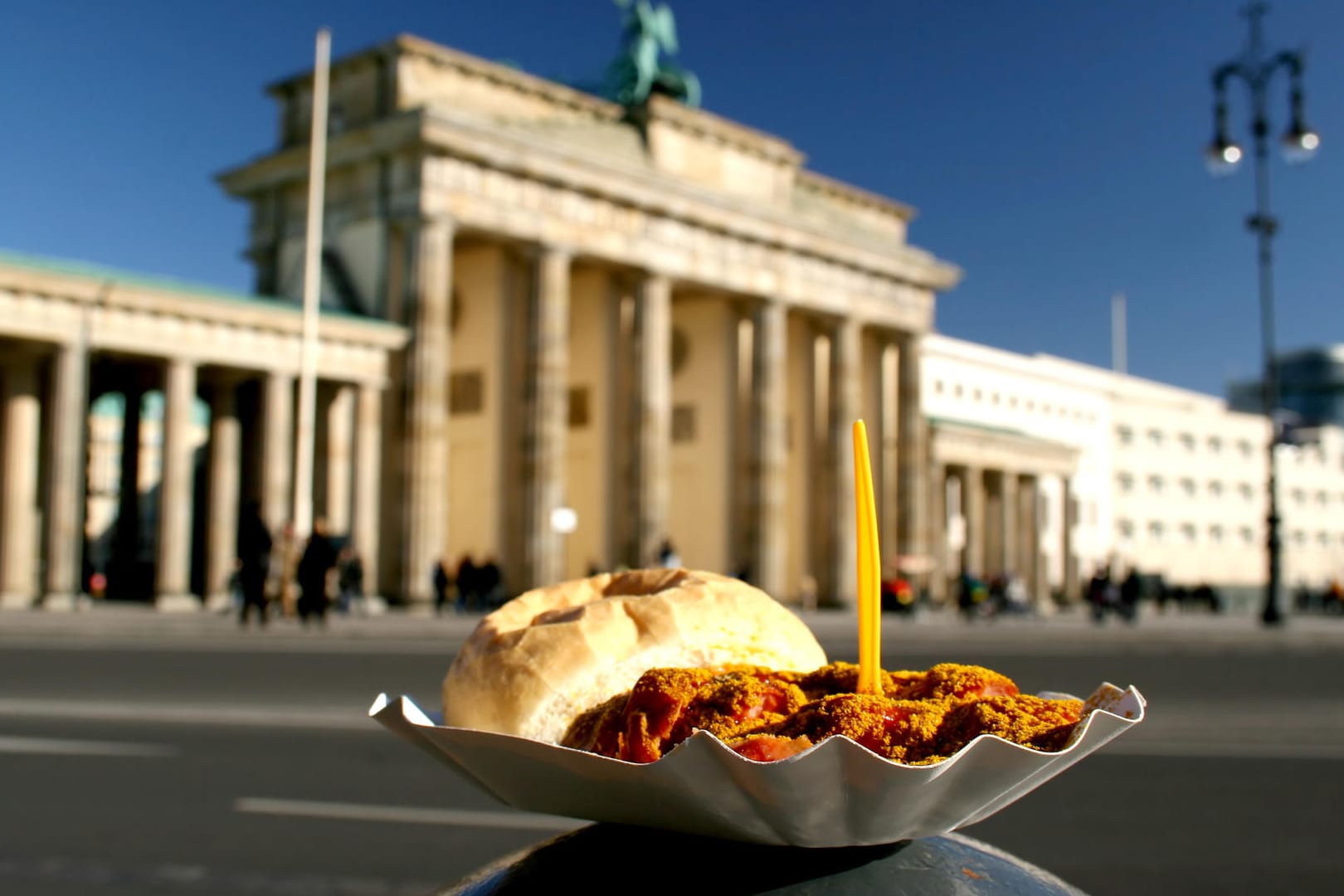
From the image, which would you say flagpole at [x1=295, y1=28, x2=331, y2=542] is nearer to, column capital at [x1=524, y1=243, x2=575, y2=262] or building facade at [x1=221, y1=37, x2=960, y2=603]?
building facade at [x1=221, y1=37, x2=960, y2=603]

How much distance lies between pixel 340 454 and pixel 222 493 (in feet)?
11.1

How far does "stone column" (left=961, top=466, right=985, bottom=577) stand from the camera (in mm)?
60719

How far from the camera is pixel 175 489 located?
3372 cm

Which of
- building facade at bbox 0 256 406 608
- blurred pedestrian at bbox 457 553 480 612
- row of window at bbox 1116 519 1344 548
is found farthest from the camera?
row of window at bbox 1116 519 1344 548

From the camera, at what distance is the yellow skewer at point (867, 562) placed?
1.19 metres

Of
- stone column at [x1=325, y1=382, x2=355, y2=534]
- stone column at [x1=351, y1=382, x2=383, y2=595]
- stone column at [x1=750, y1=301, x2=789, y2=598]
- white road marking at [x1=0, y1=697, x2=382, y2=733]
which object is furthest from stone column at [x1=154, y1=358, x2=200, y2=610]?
white road marking at [x1=0, y1=697, x2=382, y2=733]

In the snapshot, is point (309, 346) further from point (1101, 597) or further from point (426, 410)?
point (1101, 597)

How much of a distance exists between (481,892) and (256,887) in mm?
4979

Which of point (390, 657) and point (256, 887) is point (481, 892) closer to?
point (256, 887)

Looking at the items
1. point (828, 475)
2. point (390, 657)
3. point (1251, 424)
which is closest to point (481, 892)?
point (390, 657)

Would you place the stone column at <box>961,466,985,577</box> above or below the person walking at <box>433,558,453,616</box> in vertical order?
above

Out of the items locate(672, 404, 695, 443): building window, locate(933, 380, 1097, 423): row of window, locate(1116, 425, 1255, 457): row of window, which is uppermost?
locate(933, 380, 1097, 423): row of window

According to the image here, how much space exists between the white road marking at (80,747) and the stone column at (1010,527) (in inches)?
2146

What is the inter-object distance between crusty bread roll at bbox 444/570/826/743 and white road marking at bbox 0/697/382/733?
9988 millimetres
